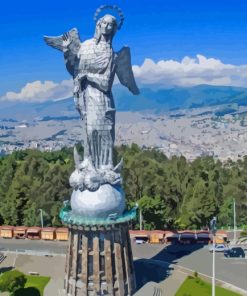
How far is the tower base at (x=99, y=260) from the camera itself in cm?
3934

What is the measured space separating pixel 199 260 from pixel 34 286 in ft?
53.5

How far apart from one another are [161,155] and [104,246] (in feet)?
169

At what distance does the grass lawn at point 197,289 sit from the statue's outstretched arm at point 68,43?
69.9 ft

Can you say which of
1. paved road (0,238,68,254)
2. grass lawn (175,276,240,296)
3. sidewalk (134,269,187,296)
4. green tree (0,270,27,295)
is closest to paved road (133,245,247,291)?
grass lawn (175,276,240,296)

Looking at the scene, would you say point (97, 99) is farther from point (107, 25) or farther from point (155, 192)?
point (155, 192)

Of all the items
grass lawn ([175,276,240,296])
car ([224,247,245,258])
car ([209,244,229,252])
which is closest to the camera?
grass lawn ([175,276,240,296])

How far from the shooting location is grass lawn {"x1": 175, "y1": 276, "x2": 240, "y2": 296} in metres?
42.8

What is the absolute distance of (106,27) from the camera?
3897cm

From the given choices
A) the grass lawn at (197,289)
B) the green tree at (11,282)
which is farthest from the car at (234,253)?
the green tree at (11,282)

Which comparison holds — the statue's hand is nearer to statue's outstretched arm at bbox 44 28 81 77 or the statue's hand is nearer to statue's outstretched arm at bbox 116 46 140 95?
statue's outstretched arm at bbox 44 28 81 77

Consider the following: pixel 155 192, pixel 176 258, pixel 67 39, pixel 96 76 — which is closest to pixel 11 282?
pixel 176 258

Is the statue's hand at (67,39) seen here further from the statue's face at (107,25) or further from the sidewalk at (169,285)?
the sidewalk at (169,285)

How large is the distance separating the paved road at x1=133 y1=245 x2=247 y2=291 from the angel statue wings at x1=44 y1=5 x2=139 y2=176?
1497 cm

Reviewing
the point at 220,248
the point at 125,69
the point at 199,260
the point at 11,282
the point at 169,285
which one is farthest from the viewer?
the point at 220,248
